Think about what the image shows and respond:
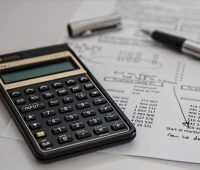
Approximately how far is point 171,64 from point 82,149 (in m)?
0.22

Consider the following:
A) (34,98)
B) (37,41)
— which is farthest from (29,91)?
(37,41)

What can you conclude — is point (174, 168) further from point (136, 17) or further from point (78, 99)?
point (136, 17)

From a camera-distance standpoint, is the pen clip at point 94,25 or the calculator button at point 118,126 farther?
the pen clip at point 94,25

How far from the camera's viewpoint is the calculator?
1.39ft

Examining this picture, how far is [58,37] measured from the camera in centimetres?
64

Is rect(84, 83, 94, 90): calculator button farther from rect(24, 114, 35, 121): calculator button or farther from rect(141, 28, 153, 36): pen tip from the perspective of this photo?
rect(141, 28, 153, 36): pen tip

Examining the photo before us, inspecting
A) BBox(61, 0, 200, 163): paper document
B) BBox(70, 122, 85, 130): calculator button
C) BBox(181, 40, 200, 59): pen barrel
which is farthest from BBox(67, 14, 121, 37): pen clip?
BBox(70, 122, 85, 130): calculator button

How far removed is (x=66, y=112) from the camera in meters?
0.46

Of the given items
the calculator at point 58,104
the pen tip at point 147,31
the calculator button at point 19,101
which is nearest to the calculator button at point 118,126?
the calculator at point 58,104

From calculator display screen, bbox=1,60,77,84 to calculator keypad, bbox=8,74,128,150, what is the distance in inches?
0.8

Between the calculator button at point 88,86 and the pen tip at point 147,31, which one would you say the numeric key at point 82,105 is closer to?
the calculator button at point 88,86

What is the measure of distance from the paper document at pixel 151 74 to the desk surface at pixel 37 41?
0.01m

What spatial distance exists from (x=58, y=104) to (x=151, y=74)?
0.15 metres

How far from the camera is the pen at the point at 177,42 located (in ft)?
1.90
